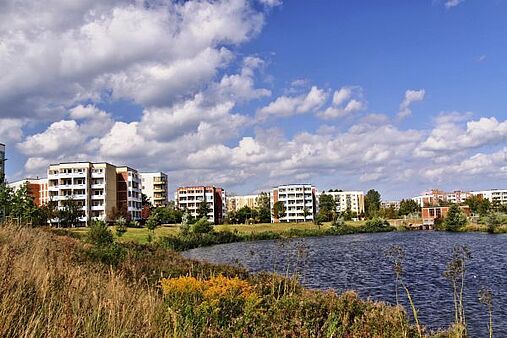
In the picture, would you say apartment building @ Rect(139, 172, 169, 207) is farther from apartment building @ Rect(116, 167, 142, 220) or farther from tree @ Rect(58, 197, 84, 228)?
tree @ Rect(58, 197, 84, 228)

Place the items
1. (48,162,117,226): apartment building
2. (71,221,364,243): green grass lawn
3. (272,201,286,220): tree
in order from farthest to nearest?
(272,201,286,220): tree
(48,162,117,226): apartment building
(71,221,364,243): green grass lawn

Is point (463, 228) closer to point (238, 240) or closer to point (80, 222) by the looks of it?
point (238, 240)

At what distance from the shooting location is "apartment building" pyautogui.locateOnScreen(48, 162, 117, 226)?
330 ft

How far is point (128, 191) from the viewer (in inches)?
4286

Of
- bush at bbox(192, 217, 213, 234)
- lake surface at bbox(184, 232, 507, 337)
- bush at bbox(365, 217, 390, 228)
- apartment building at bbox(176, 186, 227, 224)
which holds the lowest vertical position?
bush at bbox(365, 217, 390, 228)

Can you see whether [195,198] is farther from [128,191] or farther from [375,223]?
[375,223]

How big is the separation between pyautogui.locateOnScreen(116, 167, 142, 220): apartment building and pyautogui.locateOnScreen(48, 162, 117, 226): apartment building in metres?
4.87

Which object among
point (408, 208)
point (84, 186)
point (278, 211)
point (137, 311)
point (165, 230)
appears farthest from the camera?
point (408, 208)

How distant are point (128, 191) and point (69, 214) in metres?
23.8

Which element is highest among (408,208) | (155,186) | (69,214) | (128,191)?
(155,186)

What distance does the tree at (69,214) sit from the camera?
280 ft

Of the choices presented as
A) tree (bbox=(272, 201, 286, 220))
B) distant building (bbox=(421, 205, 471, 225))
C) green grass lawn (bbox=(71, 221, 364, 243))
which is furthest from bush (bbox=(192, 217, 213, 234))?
tree (bbox=(272, 201, 286, 220))

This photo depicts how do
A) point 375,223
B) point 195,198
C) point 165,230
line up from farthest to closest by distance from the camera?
point 195,198 < point 375,223 < point 165,230

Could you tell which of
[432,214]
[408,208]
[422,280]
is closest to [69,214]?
[422,280]
